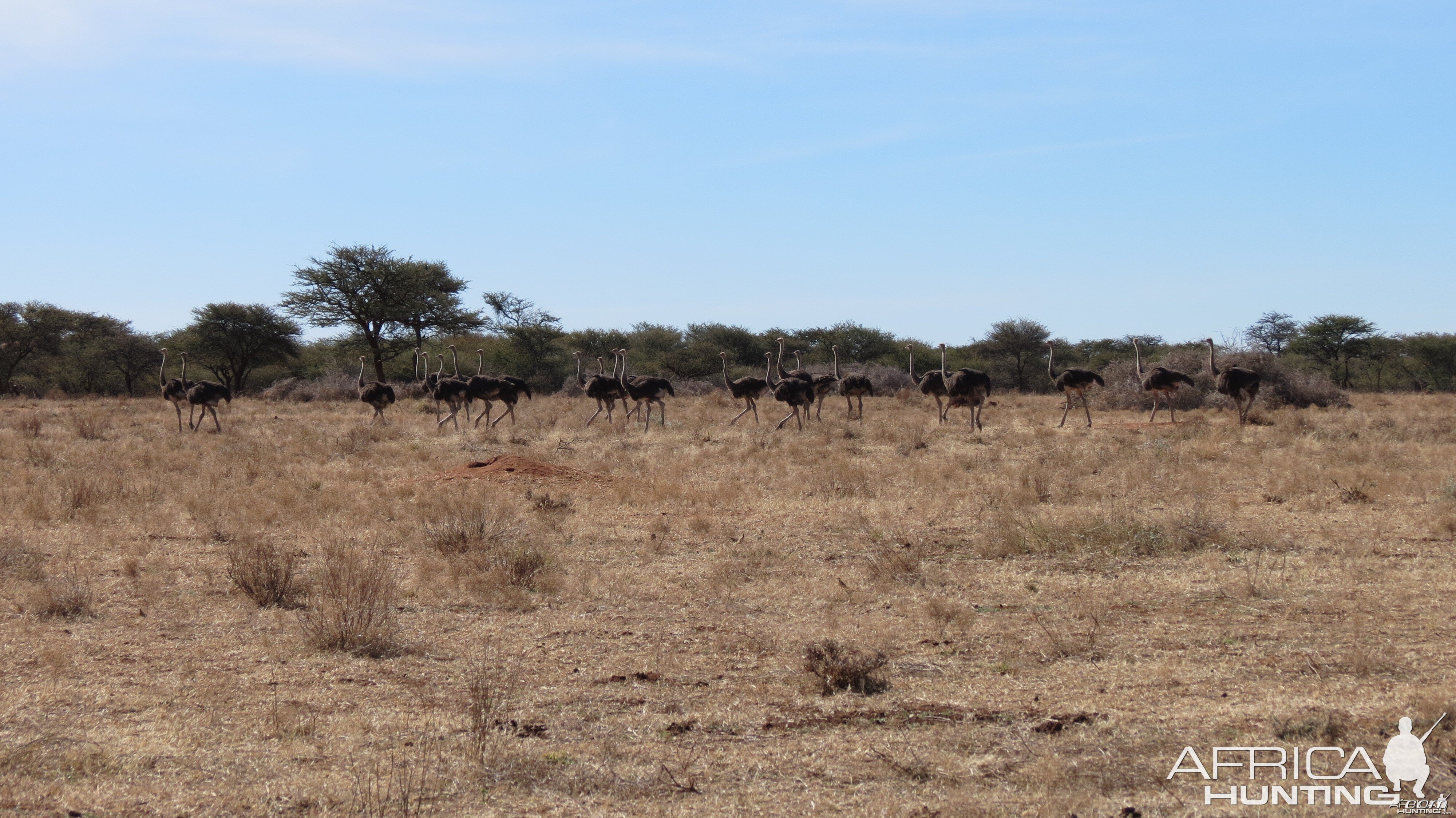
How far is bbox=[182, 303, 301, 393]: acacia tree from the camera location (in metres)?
43.3

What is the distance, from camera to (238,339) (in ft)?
144

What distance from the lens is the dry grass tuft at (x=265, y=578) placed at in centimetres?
771

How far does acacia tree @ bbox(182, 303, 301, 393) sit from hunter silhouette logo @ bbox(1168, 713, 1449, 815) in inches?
1772

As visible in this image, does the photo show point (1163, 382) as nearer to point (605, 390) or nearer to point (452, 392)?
point (605, 390)

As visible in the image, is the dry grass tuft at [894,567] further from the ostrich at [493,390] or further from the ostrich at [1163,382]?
the ostrich at [1163,382]

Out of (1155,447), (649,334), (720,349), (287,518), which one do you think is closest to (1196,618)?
(287,518)

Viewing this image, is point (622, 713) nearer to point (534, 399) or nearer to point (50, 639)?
point (50, 639)

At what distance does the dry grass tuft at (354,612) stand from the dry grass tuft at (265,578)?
165 mm

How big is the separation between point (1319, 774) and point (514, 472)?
Result: 11264mm

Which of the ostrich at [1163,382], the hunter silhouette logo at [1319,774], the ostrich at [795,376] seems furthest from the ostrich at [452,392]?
the hunter silhouette logo at [1319,774]

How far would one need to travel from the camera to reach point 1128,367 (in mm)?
30016

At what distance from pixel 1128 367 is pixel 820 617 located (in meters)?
25.1

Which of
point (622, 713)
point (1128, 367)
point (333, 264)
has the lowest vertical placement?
point (622, 713)

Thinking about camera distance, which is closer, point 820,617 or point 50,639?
point 50,639
